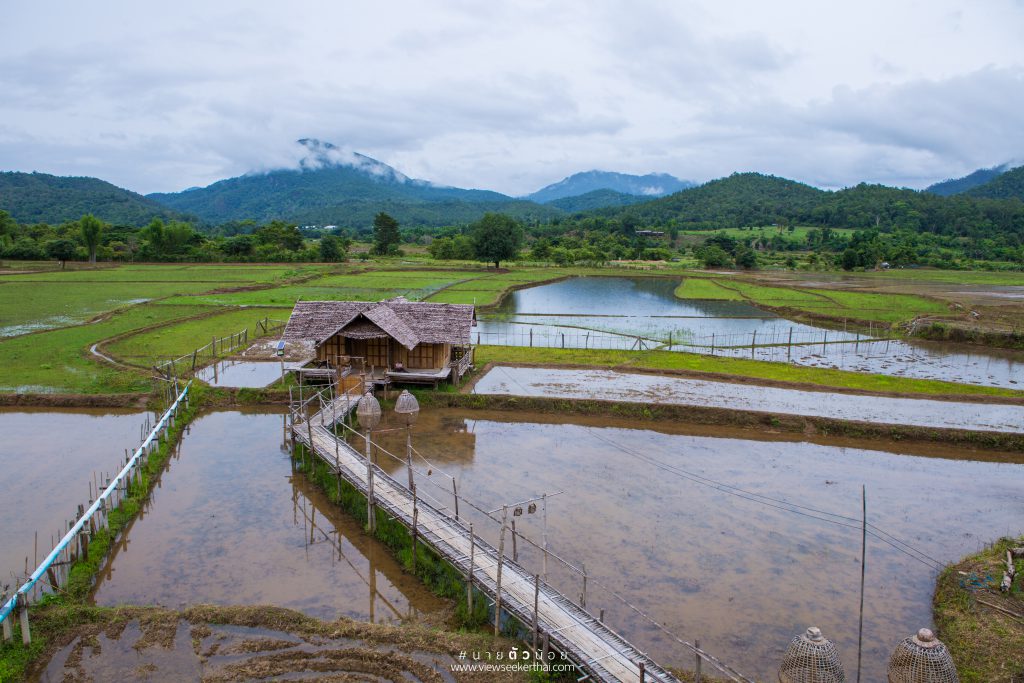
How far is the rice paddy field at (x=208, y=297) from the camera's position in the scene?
24.5 meters

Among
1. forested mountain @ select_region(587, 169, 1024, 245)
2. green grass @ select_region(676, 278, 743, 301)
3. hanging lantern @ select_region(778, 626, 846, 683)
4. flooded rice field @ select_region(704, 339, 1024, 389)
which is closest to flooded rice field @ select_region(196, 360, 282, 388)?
flooded rice field @ select_region(704, 339, 1024, 389)

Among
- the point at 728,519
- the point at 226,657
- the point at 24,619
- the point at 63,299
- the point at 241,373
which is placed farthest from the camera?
the point at 63,299

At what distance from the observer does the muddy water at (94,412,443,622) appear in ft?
35.6

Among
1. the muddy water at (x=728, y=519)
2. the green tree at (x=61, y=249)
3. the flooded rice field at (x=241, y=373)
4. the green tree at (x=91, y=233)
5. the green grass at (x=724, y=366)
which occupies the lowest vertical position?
the muddy water at (x=728, y=519)

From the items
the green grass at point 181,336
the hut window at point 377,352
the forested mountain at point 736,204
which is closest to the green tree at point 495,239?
the green grass at point 181,336

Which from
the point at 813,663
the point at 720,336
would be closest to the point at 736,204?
the point at 720,336

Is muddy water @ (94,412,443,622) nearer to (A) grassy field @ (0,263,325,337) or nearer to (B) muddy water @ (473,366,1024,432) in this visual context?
(B) muddy water @ (473,366,1024,432)

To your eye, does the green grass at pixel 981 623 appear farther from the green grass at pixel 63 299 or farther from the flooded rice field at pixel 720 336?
the green grass at pixel 63 299

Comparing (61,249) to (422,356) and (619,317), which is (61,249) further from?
(422,356)

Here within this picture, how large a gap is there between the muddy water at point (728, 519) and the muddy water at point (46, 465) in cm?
709

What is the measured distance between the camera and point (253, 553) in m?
12.2

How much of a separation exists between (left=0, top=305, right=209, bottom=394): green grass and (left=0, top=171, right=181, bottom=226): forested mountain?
347 ft

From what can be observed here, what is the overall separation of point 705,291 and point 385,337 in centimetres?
3510

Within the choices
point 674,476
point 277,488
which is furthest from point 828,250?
point 277,488
